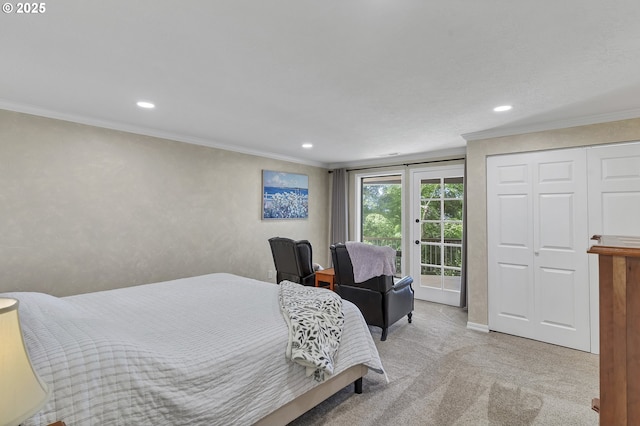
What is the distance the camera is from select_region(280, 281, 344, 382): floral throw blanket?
6.21 ft

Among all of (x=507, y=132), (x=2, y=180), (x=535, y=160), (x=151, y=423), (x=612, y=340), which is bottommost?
(x=151, y=423)

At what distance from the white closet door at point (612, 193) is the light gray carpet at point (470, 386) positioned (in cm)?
73

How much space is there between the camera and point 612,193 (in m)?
3.07

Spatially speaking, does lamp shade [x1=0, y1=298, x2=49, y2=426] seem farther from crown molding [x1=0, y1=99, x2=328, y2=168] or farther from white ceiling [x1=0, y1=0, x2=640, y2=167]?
crown molding [x1=0, y1=99, x2=328, y2=168]

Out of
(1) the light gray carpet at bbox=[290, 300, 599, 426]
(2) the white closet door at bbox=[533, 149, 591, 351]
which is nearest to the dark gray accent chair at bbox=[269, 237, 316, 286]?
(1) the light gray carpet at bbox=[290, 300, 599, 426]

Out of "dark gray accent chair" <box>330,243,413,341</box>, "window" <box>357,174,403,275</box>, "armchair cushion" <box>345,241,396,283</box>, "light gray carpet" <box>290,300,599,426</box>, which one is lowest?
"light gray carpet" <box>290,300,599,426</box>

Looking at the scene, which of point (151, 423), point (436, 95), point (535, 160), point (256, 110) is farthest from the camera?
point (535, 160)

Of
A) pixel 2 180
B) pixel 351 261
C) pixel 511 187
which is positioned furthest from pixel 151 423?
pixel 511 187

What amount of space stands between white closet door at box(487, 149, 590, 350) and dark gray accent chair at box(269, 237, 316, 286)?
2219 millimetres

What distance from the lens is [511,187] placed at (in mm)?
3625

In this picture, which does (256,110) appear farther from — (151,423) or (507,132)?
(507,132)

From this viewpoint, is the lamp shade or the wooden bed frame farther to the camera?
the wooden bed frame

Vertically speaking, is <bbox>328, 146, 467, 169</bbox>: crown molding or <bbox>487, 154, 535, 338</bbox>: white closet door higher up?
<bbox>328, 146, 467, 169</bbox>: crown molding

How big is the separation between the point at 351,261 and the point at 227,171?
7.43 ft
